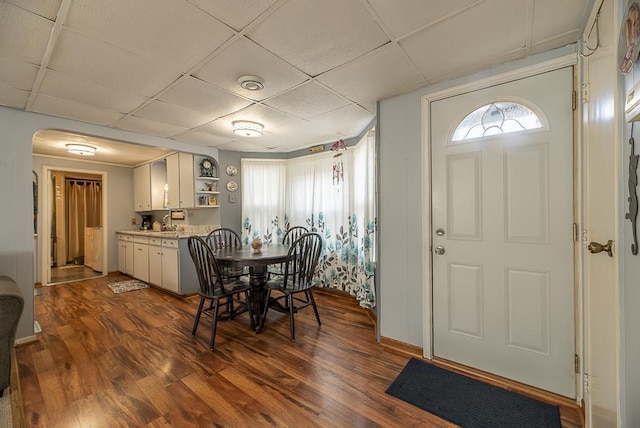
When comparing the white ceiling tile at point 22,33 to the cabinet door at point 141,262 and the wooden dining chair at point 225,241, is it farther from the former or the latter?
the cabinet door at point 141,262

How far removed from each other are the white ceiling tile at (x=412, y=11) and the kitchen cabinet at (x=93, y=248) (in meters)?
6.45

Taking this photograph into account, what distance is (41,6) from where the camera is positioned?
4.25ft

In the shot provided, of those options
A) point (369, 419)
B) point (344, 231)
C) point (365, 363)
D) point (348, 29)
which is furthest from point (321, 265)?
point (348, 29)

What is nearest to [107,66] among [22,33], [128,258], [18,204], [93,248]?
[22,33]

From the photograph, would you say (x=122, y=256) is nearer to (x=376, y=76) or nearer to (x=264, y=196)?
(x=264, y=196)

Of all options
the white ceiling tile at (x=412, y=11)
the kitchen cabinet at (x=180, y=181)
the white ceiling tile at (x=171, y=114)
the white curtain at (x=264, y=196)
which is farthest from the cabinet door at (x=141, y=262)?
the white ceiling tile at (x=412, y=11)

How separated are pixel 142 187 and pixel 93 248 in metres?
1.91

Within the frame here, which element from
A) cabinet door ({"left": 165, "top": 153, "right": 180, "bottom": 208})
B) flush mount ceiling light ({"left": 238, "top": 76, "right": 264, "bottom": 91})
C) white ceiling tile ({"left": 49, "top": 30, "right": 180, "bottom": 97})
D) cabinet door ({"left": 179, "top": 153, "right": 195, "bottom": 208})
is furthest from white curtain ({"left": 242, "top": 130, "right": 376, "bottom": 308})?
white ceiling tile ({"left": 49, "top": 30, "right": 180, "bottom": 97})

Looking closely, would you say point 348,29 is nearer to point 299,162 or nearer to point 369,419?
point 369,419

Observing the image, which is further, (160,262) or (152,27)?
(160,262)

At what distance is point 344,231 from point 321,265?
2.26 ft

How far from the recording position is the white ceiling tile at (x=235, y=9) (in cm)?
128

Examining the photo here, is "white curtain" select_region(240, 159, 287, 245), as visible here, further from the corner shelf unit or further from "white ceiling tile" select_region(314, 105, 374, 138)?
"white ceiling tile" select_region(314, 105, 374, 138)

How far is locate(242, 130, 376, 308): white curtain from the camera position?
3137 mm
